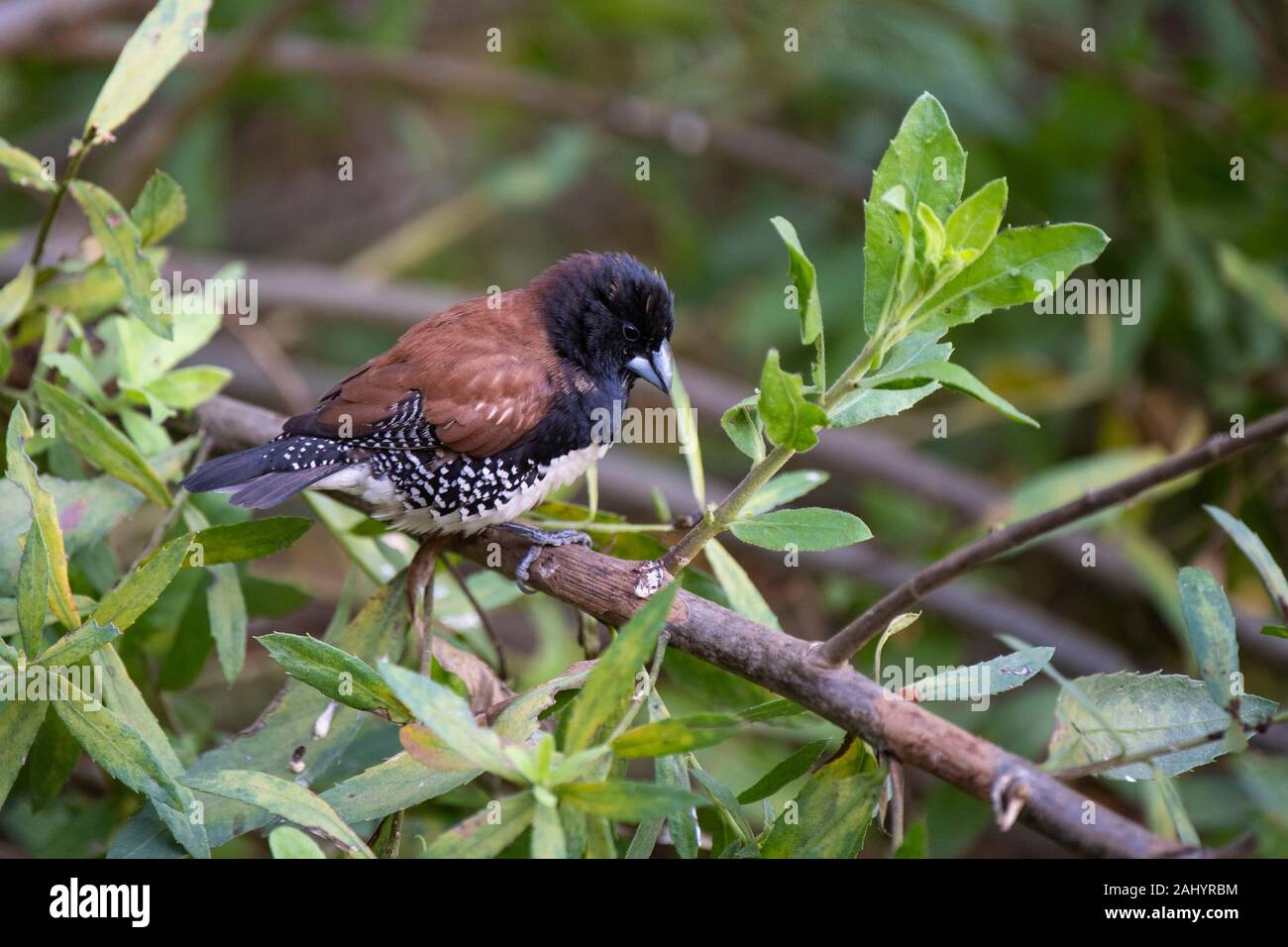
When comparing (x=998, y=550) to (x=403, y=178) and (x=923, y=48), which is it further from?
(x=403, y=178)

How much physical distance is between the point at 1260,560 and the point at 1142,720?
0.96ft

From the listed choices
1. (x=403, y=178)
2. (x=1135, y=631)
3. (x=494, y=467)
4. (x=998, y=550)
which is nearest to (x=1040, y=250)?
(x=998, y=550)

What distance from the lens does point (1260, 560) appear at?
5.83 feet

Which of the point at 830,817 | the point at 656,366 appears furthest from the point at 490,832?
the point at 656,366

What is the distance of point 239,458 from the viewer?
2.57 meters

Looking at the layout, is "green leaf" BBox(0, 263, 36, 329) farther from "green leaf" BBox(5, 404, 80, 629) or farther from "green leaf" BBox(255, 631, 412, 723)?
"green leaf" BBox(255, 631, 412, 723)

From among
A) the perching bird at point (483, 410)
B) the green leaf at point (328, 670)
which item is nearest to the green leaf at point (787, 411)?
the green leaf at point (328, 670)

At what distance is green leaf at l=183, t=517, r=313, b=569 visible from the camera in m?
2.22

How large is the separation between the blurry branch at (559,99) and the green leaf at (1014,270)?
11.5ft

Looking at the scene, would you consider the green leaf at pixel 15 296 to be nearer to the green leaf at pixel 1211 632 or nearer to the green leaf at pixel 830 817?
the green leaf at pixel 830 817

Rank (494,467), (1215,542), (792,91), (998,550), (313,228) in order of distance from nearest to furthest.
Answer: (998,550), (494,467), (1215,542), (792,91), (313,228)

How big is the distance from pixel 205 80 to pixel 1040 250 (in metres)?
4.05

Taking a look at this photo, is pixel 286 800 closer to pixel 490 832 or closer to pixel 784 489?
pixel 490 832

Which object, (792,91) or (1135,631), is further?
(792,91)
